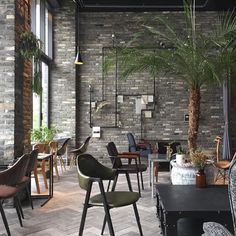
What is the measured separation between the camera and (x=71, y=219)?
12.1 ft

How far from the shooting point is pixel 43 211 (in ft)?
13.2

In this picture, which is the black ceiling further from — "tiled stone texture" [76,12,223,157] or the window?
the window

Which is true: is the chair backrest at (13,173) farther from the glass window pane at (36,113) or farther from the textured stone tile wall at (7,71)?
the glass window pane at (36,113)

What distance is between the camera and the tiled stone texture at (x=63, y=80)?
322 inches

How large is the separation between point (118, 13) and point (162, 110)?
113 inches

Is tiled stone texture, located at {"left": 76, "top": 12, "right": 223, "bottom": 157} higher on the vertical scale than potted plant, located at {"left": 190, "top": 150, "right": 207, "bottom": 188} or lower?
higher

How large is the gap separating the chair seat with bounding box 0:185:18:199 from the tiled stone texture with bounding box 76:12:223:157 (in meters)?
5.11

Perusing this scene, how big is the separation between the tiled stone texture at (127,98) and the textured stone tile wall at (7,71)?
163 inches

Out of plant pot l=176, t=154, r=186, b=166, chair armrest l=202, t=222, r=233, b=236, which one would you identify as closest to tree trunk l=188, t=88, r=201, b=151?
plant pot l=176, t=154, r=186, b=166

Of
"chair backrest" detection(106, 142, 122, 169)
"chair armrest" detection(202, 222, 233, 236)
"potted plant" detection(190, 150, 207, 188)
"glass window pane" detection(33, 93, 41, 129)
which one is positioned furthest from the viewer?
"glass window pane" detection(33, 93, 41, 129)

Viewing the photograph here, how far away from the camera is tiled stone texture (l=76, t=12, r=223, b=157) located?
8383 millimetres

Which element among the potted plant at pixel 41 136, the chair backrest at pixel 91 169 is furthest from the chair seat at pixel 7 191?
the potted plant at pixel 41 136

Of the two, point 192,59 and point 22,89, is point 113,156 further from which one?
point 192,59

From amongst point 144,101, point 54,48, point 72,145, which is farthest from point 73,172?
point 54,48
